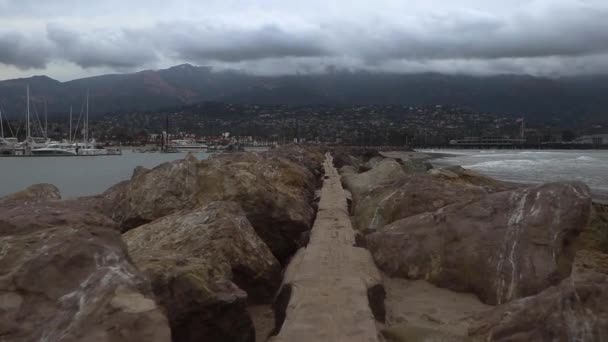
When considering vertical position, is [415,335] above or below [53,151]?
above

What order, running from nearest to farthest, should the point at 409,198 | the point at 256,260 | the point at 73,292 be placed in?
1. the point at 73,292
2. the point at 256,260
3. the point at 409,198

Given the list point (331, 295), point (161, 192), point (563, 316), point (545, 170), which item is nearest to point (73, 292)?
point (331, 295)

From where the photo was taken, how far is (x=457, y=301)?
22.9 ft

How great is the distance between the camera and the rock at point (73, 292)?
3.94 metres

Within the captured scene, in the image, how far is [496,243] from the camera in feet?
23.7

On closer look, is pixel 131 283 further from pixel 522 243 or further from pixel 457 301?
pixel 522 243

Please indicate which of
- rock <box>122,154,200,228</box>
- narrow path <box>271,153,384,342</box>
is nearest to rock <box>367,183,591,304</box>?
narrow path <box>271,153,384,342</box>

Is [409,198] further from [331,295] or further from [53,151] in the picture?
[53,151]

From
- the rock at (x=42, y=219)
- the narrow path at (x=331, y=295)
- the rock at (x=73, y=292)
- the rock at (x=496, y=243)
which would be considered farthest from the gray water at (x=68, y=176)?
the rock at (x=73, y=292)

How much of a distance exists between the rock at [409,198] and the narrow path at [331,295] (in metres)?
0.82

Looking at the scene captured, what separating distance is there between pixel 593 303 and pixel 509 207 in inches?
120

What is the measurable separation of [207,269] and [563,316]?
3065mm

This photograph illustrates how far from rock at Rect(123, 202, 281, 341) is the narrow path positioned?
39 cm

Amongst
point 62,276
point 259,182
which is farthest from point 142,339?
point 259,182
